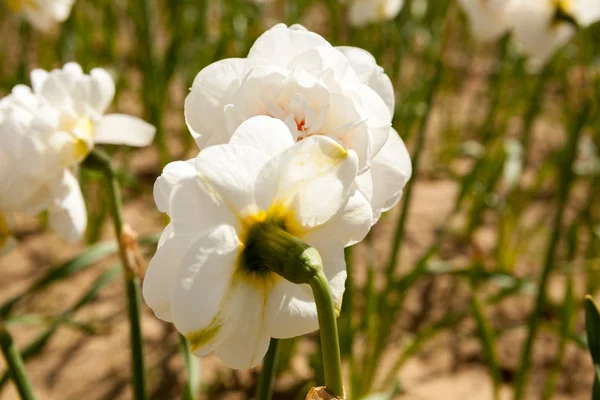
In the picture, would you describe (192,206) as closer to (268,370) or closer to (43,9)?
(268,370)

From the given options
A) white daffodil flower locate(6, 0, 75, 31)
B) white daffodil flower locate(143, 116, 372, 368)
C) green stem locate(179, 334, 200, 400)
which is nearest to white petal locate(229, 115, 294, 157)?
white daffodil flower locate(143, 116, 372, 368)

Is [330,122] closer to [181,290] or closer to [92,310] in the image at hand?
[181,290]

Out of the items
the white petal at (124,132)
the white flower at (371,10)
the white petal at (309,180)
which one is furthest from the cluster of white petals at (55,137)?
the white flower at (371,10)

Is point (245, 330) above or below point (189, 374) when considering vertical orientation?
above

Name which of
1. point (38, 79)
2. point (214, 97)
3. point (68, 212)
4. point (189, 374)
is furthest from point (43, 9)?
point (214, 97)

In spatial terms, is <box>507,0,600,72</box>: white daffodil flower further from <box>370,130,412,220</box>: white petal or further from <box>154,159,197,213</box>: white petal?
<box>154,159,197,213</box>: white petal
